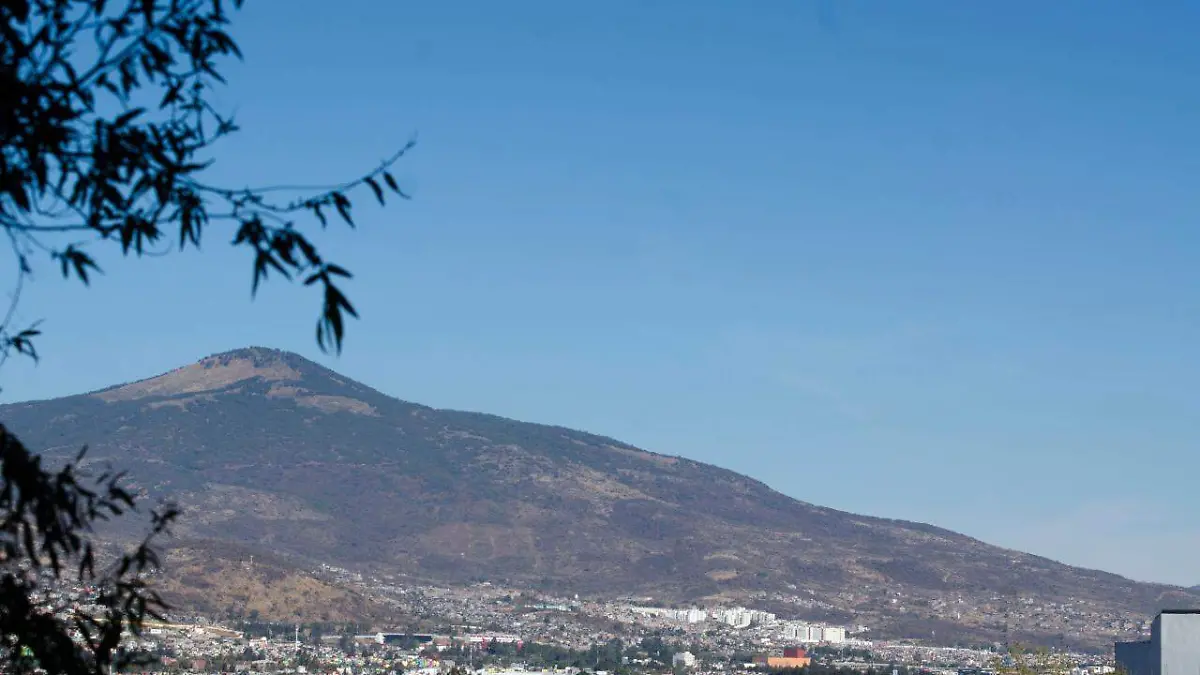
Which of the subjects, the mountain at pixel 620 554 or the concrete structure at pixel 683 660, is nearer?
the concrete structure at pixel 683 660

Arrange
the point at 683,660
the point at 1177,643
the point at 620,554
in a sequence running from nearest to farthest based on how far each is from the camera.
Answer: the point at 1177,643, the point at 683,660, the point at 620,554

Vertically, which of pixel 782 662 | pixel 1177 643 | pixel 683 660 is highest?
pixel 782 662

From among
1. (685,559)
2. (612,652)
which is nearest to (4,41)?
(612,652)

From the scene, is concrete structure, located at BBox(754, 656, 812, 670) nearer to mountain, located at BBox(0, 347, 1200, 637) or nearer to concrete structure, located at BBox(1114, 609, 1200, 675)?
mountain, located at BBox(0, 347, 1200, 637)

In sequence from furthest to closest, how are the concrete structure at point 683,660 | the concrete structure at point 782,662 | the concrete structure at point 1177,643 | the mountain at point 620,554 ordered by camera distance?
the mountain at point 620,554
the concrete structure at point 683,660
the concrete structure at point 782,662
the concrete structure at point 1177,643

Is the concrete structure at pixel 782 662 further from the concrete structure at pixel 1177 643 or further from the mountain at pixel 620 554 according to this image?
the concrete structure at pixel 1177 643

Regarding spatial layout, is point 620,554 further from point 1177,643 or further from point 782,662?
point 1177,643

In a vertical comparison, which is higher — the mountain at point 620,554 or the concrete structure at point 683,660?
the mountain at point 620,554

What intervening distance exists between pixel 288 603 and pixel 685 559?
69.3 metres

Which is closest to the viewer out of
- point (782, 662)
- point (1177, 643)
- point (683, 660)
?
point (1177, 643)

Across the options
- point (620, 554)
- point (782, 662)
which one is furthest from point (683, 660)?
point (620, 554)

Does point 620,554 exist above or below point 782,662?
above

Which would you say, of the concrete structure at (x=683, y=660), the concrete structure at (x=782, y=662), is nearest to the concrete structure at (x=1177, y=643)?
the concrete structure at (x=782, y=662)

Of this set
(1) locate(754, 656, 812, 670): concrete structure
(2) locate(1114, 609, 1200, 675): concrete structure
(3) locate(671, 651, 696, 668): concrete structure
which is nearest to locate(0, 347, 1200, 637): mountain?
(1) locate(754, 656, 812, 670): concrete structure
